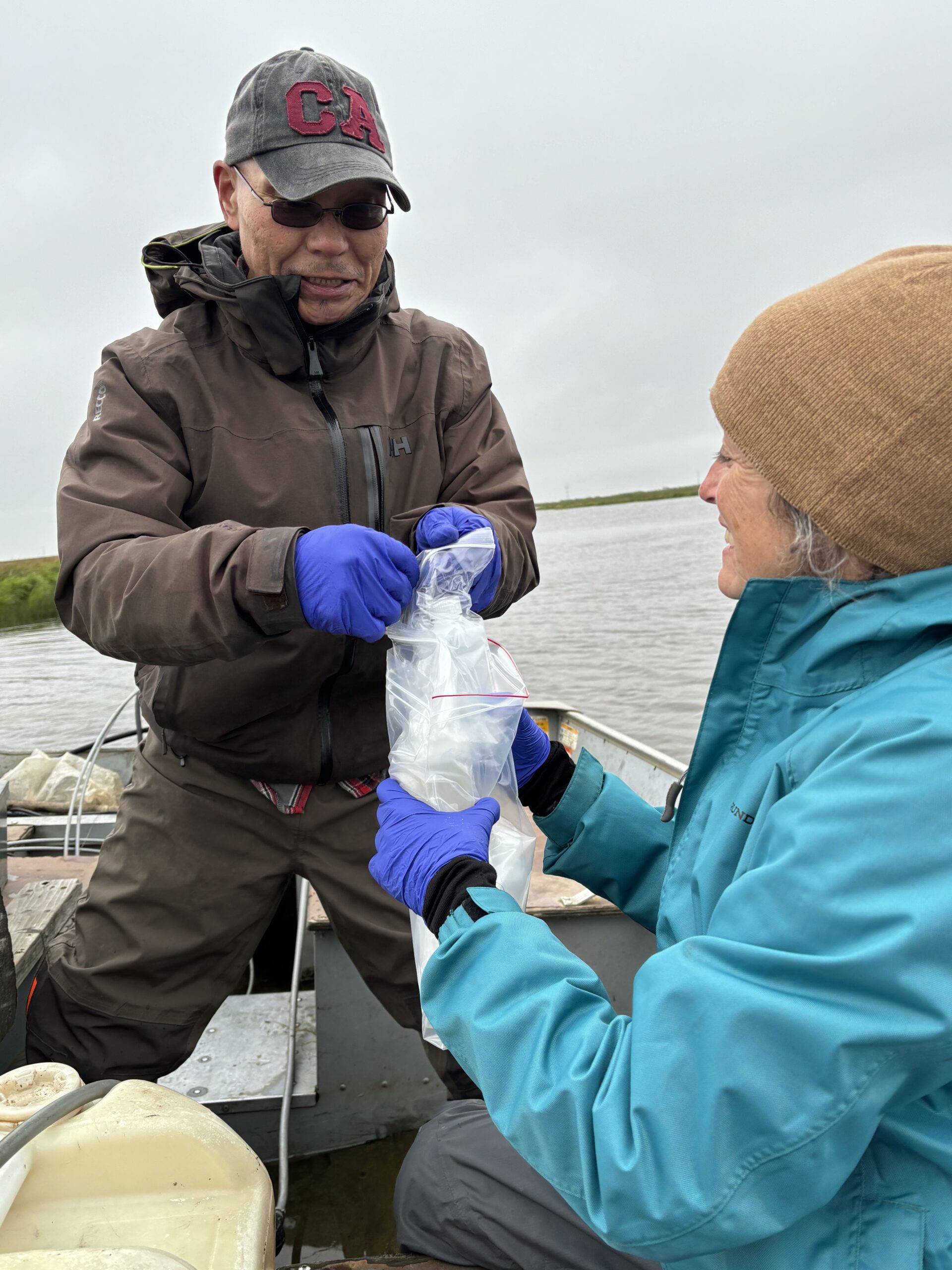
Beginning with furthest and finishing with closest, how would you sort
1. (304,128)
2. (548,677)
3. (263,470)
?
1. (548,677)
2. (263,470)
3. (304,128)

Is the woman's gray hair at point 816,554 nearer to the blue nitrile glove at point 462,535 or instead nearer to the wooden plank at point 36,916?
the blue nitrile glove at point 462,535

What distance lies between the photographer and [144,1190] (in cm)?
149

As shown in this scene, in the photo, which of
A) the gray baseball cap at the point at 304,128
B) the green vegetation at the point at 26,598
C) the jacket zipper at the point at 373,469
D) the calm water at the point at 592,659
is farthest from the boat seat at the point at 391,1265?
the green vegetation at the point at 26,598

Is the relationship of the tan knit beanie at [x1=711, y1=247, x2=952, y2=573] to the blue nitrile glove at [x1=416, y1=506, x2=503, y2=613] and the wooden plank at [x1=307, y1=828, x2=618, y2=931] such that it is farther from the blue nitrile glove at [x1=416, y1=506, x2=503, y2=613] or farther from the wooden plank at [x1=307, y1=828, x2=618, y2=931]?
the wooden plank at [x1=307, y1=828, x2=618, y2=931]

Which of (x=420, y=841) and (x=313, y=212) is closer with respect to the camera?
(x=420, y=841)

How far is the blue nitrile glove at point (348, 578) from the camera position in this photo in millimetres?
1790

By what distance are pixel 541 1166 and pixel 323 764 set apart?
1298 mm

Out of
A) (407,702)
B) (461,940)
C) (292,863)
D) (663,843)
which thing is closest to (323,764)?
(292,863)

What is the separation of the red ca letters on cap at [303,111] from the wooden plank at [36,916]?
75.9 inches

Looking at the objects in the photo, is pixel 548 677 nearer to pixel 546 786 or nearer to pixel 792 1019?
pixel 546 786

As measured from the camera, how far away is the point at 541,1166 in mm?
1182

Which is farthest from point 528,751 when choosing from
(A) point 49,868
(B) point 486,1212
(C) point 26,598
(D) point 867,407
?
(C) point 26,598

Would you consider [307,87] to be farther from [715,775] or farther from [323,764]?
[715,775]

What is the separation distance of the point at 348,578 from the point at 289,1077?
1.83 meters
